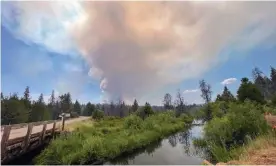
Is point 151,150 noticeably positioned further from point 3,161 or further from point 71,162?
point 3,161

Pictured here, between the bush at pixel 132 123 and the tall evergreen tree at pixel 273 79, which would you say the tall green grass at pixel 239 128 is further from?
the tall evergreen tree at pixel 273 79

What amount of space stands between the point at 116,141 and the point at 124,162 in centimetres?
235

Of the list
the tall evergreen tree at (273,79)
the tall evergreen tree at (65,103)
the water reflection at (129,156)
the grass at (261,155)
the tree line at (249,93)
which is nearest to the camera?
the grass at (261,155)

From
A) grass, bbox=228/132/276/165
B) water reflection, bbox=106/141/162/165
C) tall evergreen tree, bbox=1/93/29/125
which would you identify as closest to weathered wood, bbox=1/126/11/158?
water reflection, bbox=106/141/162/165

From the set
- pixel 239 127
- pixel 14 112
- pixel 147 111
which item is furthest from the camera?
pixel 147 111

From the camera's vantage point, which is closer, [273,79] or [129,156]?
[129,156]

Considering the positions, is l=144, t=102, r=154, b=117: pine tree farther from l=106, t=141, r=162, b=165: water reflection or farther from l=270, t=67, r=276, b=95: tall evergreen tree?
l=270, t=67, r=276, b=95: tall evergreen tree

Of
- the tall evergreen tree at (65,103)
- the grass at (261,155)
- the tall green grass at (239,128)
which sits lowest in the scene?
the grass at (261,155)

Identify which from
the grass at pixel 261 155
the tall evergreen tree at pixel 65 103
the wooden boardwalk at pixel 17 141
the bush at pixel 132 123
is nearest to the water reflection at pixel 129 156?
the wooden boardwalk at pixel 17 141

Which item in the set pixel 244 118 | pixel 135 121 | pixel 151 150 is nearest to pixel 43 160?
pixel 151 150

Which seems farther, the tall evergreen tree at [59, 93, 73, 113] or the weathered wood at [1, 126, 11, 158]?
the tall evergreen tree at [59, 93, 73, 113]

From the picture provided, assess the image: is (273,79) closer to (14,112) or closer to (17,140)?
(14,112)

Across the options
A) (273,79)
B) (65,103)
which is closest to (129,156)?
(273,79)

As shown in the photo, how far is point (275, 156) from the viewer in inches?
220
